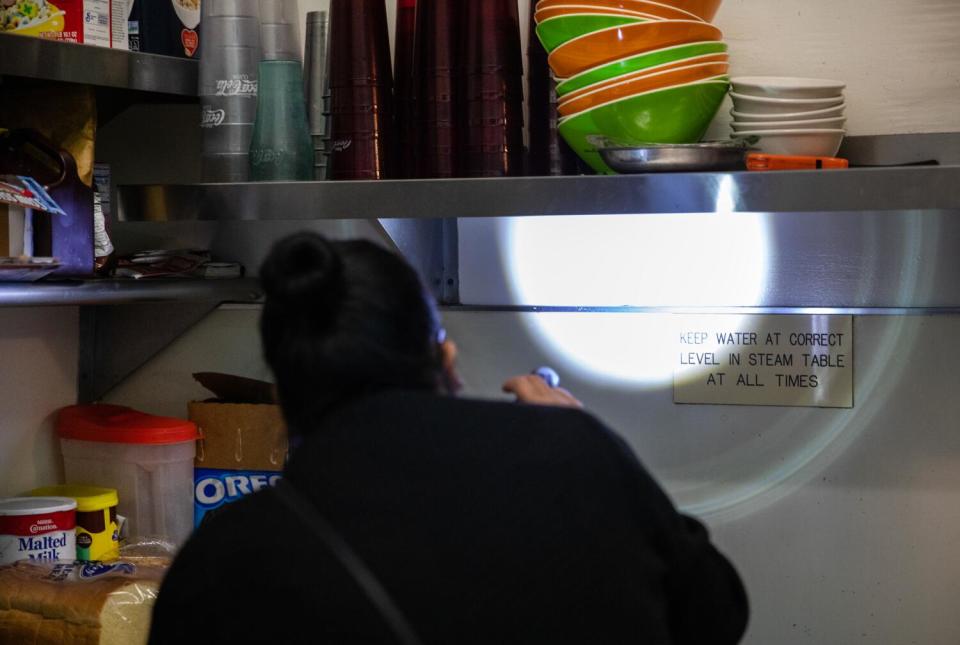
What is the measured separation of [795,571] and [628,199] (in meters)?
0.70

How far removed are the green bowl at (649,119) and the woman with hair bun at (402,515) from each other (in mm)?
545

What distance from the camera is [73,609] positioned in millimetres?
1446

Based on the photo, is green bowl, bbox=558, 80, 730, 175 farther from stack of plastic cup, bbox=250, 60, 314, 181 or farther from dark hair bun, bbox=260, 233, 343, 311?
dark hair bun, bbox=260, 233, 343, 311

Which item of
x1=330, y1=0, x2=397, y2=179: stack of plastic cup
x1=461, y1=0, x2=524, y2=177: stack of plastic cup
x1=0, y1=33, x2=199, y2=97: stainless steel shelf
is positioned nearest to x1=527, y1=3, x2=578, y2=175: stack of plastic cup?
x1=461, y1=0, x2=524, y2=177: stack of plastic cup

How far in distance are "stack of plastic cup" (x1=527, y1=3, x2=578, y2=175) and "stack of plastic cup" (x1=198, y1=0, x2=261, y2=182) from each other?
0.38 meters

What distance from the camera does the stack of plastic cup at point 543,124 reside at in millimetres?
1540

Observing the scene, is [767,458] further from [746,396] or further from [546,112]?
[546,112]

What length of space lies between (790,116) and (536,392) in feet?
1.72

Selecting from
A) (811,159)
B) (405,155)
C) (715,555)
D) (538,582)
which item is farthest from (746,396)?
(538,582)

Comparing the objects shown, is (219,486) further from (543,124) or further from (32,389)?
(543,124)

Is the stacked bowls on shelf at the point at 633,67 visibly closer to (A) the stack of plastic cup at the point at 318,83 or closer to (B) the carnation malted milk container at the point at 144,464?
(A) the stack of plastic cup at the point at 318,83

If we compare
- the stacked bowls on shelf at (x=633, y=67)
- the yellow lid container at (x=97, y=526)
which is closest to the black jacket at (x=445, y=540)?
the stacked bowls on shelf at (x=633, y=67)

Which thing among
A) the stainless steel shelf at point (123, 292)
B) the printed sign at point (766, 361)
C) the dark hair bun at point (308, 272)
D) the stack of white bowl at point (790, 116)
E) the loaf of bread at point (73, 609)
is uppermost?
the stack of white bowl at point (790, 116)

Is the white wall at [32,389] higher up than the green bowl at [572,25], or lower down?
lower down
